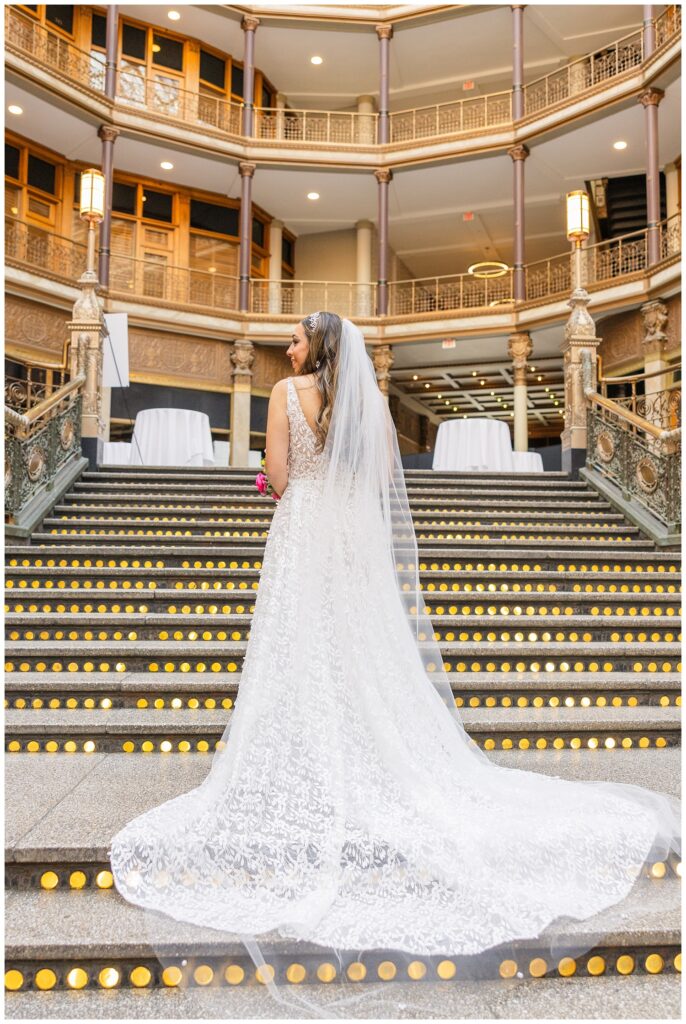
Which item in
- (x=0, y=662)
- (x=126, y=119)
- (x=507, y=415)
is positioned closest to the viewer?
(x=0, y=662)

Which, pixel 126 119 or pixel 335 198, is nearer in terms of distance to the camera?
pixel 126 119


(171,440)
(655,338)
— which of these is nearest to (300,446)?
(171,440)

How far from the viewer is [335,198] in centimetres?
1620

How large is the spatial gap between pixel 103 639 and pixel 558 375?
1593 cm

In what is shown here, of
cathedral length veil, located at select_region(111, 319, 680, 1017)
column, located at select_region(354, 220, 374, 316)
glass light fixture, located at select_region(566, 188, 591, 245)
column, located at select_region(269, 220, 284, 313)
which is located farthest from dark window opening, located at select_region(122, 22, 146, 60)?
cathedral length veil, located at select_region(111, 319, 680, 1017)

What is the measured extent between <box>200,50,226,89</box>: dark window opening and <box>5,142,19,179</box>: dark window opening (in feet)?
14.7

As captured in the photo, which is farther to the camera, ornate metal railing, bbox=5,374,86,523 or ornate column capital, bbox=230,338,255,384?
ornate column capital, bbox=230,338,255,384

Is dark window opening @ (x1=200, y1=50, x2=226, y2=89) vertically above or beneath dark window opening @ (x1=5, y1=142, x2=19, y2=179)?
above

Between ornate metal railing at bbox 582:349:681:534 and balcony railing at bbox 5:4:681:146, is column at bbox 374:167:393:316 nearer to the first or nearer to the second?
balcony railing at bbox 5:4:681:146

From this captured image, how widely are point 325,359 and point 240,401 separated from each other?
12.9 m

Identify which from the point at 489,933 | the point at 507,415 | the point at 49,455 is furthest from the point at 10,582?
the point at 507,415

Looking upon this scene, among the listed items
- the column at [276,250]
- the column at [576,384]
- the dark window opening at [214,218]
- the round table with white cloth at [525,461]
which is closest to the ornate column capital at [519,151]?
the column at [276,250]

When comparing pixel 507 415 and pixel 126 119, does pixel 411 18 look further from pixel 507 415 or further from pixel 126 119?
pixel 507 415

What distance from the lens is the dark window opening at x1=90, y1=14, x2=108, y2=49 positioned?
1432 centimetres
